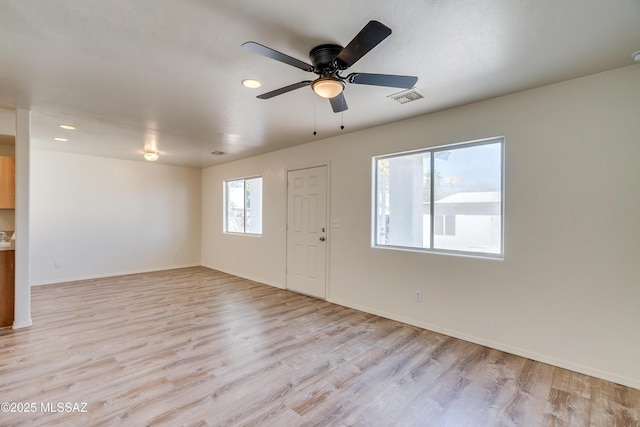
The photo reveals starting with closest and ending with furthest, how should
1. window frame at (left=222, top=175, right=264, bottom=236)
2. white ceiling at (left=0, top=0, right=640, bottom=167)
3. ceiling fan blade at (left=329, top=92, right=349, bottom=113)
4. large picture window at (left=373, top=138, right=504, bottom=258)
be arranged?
1. white ceiling at (left=0, top=0, right=640, bottom=167)
2. ceiling fan blade at (left=329, top=92, right=349, bottom=113)
3. large picture window at (left=373, top=138, right=504, bottom=258)
4. window frame at (left=222, top=175, right=264, bottom=236)

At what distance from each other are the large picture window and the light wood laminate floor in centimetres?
105

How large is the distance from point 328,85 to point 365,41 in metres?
0.42

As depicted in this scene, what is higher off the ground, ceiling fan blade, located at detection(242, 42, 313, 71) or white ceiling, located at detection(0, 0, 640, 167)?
white ceiling, located at detection(0, 0, 640, 167)

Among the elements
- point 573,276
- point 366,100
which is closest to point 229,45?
point 366,100

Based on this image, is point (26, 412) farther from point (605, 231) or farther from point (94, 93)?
point (605, 231)

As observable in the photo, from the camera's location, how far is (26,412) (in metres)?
1.93

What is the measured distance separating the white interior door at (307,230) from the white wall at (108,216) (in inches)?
133

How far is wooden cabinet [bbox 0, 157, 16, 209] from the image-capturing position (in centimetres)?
379

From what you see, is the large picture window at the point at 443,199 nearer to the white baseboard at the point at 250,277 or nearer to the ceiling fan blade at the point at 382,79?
the ceiling fan blade at the point at 382,79

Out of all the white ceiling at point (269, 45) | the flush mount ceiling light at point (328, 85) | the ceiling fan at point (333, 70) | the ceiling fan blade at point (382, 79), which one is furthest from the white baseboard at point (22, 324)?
the ceiling fan blade at point (382, 79)

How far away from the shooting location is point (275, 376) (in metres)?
2.41

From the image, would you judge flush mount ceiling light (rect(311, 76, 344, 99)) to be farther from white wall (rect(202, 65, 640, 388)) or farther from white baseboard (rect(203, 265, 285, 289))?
white baseboard (rect(203, 265, 285, 289))

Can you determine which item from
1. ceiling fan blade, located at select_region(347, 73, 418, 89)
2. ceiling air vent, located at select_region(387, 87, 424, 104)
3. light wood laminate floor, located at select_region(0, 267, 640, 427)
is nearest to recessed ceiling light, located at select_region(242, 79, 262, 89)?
ceiling fan blade, located at select_region(347, 73, 418, 89)

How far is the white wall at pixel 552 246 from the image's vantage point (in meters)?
2.32
